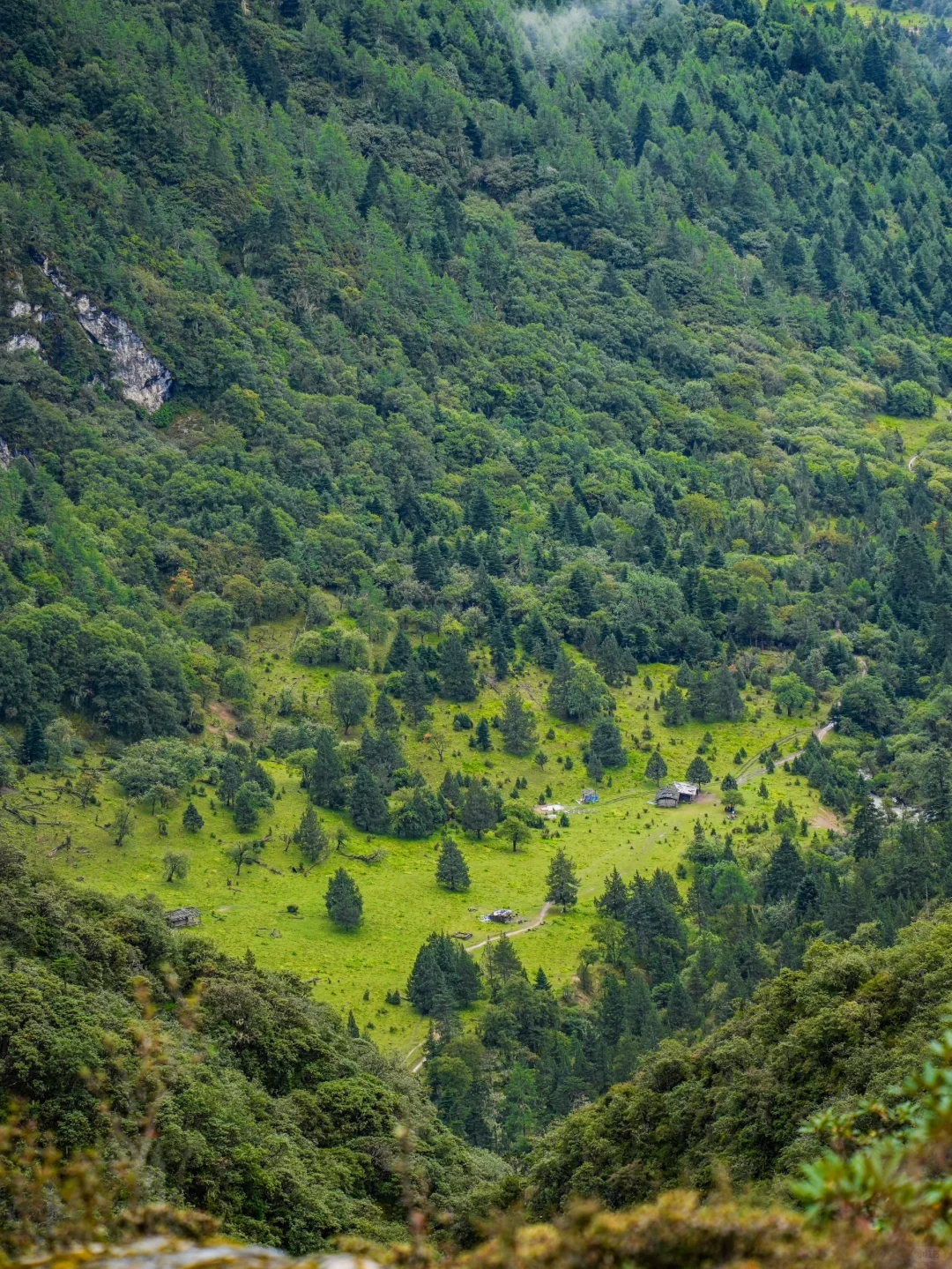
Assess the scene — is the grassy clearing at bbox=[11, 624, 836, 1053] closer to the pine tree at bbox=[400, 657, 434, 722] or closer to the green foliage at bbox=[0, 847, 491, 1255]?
the pine tree at bbox=[400, 657, 434, 722]

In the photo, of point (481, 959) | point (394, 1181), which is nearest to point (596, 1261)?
point (394, 1181)

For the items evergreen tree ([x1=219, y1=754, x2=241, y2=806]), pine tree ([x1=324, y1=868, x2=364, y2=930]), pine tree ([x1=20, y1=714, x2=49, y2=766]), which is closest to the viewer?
pine tree ([x1=324, y1=868, x2=364, y2=930])

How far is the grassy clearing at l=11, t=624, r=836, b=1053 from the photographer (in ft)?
375

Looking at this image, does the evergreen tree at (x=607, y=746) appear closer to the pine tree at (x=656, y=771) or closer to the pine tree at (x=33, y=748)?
the pine tree at (x=656, y=771)

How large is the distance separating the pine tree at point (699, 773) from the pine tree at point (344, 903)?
41918 millimetres

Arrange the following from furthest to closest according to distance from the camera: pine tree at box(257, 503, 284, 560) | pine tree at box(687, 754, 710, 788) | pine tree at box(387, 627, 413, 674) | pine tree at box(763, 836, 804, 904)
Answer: pine tree at box(257, 503, 284, 560) < pine tree at box(387, 627, 413, 674) < pine tree at box(687, 754, 710, 788) < pine tree at box(763, 836, 804, 904)

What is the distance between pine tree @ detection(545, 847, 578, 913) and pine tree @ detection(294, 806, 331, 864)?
61.6 feet

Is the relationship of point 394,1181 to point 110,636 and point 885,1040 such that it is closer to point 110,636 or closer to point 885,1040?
point 885,1040

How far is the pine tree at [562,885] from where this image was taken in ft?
414

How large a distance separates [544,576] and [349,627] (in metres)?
29.6

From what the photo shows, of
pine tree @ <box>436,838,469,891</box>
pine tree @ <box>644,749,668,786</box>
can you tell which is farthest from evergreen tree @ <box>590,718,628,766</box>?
pine tree @ <box>436,838,469,891</box>

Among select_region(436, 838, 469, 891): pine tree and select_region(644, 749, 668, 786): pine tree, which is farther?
select_region(644, 749, 668, 786): pine tree

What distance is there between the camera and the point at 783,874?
12275 cm

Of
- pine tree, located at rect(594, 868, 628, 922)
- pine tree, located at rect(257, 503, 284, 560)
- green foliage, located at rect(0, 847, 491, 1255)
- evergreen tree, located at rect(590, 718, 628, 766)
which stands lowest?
pine tree, located at rect(257, 503, 284, 560)
